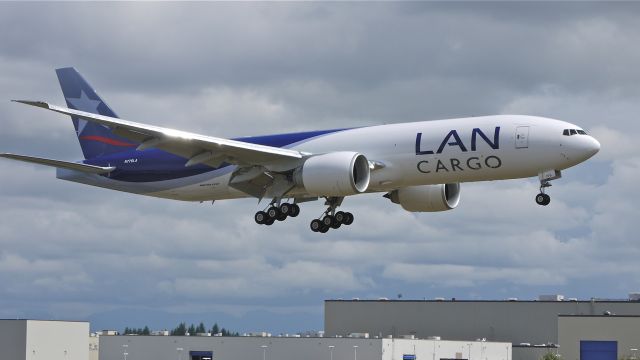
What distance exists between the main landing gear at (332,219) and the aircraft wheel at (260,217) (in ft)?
10.1

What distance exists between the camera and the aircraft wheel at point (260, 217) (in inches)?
3059

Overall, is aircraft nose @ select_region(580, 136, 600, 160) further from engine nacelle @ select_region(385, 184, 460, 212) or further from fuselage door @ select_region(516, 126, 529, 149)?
engine nacelle @ select_region(385, 184, 460, 212)

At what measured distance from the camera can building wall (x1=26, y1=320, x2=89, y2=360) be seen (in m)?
114

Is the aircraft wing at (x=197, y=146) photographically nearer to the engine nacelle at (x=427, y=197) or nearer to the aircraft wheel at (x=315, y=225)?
the aircraft wheel at (x=315, y=225)

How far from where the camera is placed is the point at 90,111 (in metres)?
88.2

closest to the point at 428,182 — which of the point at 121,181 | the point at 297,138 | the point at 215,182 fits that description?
the point at 297,138

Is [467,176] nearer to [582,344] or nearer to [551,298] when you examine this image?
[582,344]

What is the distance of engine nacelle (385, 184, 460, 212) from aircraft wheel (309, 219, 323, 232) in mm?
5790

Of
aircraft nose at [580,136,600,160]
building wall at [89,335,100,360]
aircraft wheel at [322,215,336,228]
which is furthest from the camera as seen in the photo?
building wall at [89,335,100,360]

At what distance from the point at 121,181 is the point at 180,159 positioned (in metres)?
5.29

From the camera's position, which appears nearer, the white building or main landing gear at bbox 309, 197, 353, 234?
main landing gear at bbox 309, 197, 353, 234

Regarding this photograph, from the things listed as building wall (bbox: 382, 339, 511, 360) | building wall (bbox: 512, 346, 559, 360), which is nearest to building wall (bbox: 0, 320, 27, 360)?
building wall (bbox: 382, 339, 511, 360)

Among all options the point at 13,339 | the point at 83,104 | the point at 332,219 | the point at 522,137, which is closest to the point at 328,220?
the point at 332,219

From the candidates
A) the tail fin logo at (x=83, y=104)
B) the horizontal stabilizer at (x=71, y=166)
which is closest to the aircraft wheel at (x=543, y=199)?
the horizontal stabilizer at (x=71, y=166)
